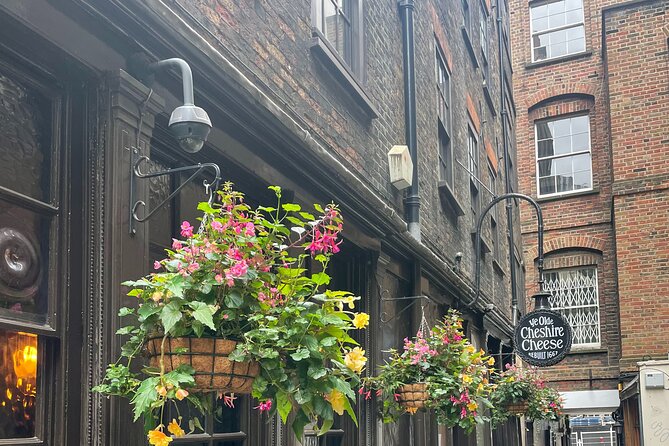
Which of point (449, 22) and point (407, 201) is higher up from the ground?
point (449, 22)

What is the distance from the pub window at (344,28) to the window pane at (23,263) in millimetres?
3862

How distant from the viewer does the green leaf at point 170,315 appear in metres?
2.75

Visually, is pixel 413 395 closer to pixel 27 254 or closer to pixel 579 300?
pixel 27 254

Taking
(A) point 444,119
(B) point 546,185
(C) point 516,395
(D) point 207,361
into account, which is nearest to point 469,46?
(A) point 444,119

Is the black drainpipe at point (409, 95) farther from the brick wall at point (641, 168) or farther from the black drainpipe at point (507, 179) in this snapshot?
the brick wall at point (641, 168)

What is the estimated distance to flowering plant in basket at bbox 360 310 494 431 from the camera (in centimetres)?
630

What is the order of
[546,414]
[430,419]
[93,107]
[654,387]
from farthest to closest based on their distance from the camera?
[654,387], [546,414], [430,419], [93,107]

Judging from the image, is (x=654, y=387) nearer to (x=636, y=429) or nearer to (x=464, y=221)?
(x=636, y=429)

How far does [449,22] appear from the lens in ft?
39.4

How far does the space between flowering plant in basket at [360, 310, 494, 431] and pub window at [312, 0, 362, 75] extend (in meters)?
2.46

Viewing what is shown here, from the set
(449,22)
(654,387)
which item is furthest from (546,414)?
(449,22)

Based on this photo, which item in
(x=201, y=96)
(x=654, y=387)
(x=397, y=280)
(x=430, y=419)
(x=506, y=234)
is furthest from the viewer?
(x=506, y=234)

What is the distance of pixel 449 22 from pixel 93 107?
911cm

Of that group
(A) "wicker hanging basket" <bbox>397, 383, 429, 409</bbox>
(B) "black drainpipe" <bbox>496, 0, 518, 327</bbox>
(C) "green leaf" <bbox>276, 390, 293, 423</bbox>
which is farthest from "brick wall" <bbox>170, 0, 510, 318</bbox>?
(B) "black drainpipe" <bbox>496, 0, 518, 327</bbox>
